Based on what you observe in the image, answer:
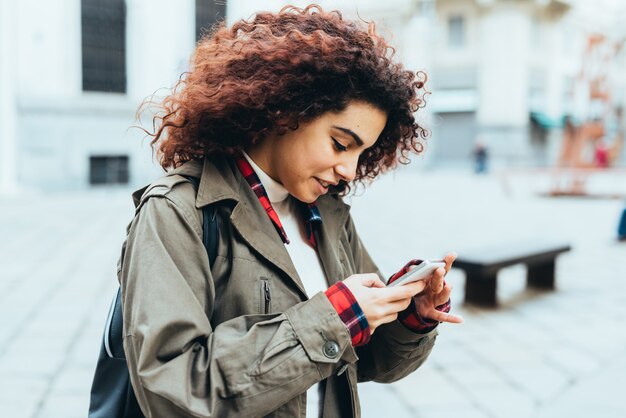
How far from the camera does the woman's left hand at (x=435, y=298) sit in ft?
4.56

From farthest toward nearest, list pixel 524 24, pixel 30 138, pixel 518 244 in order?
pixel 524 24, pixel 30 138, pixel 518 244

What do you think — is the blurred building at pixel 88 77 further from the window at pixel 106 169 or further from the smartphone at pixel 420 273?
the smartphone at pixel 420 273

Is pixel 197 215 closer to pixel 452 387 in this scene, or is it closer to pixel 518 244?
pixel 452 387

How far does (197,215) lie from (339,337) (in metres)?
0.36

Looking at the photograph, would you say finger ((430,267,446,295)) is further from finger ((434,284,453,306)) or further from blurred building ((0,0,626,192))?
blurred building ((0,0,626,192))

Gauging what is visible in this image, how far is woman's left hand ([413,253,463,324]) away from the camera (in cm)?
139

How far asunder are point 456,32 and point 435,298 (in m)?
29.4

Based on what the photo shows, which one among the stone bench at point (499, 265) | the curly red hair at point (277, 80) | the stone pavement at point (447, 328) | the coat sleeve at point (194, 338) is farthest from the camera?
the stone bench at point (499, 265)

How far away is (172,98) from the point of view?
4.79 ft

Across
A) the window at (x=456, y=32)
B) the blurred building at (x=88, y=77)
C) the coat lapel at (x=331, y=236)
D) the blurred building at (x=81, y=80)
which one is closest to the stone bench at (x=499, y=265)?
the coat lapel at (x=331, y=236)

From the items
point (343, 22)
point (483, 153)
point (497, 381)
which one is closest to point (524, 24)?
point (483, 153)

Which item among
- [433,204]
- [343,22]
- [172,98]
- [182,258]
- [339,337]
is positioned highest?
[343,22]

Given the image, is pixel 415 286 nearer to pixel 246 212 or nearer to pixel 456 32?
pixel 246 212

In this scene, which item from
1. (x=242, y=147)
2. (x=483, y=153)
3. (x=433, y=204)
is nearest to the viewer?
(x=242, y=147)
